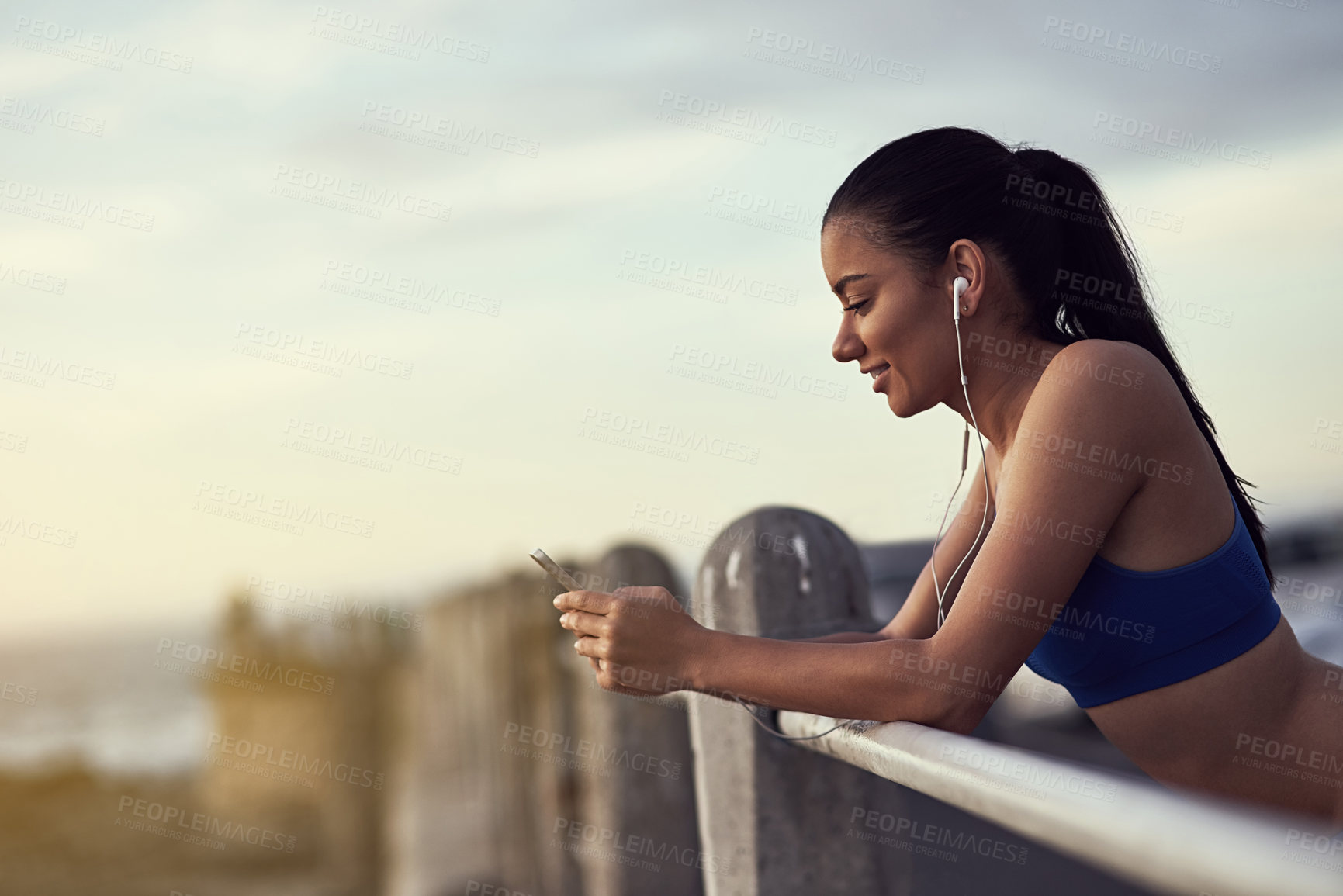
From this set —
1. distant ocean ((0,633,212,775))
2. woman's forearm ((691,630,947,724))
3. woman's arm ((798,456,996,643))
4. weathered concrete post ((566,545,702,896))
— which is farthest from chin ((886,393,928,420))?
distant ocean ((0,633,212,775))

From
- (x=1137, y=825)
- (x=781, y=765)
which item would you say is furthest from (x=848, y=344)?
(x=1137, y=825)

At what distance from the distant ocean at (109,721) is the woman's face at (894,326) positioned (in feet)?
69.9

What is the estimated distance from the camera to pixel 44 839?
26.8 meters

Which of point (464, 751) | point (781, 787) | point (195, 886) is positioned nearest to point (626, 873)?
point (781, 787)

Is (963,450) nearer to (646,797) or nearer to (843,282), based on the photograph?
(843,282)

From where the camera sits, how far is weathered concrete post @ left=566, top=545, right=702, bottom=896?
3275 millimetres

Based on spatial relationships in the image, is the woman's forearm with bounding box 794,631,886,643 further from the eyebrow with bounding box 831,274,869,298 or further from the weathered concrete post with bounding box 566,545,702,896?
the weathered concrete post with bounding box 566,545,702,896

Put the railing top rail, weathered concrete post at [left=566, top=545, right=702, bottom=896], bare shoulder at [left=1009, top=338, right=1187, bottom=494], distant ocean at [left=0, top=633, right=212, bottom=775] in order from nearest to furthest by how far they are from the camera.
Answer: the railing top rail, bare shoulder at [left=1009, top=338, right=1187, bottom=494], weathered concrete post at [left=566, top=545, right=702, bottom=896], distant ocean at [left=0, top=633, right=212, bottom=775]

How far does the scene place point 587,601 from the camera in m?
1.53

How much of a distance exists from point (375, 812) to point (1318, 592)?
12495 millimetres

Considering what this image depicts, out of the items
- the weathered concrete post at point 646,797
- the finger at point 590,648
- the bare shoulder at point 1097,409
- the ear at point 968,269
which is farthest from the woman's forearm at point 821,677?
the weathered concrete post at point 646,797

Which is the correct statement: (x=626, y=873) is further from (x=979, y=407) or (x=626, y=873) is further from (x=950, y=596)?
(x=979, y=407)

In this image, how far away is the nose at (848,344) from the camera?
1.68 meters

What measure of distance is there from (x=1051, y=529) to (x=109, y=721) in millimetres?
38207
